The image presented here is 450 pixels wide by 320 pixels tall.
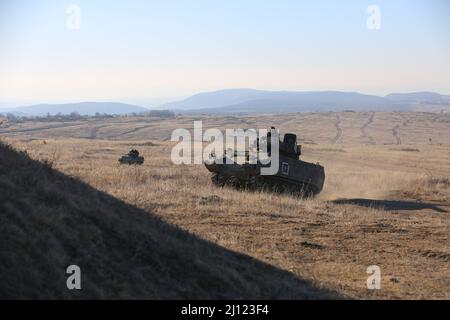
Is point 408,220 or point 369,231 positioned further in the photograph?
point 408,220

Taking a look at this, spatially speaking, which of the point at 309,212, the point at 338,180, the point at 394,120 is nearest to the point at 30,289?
the point at 309,212

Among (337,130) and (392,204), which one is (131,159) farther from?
(337,130)

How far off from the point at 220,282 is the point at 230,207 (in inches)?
313

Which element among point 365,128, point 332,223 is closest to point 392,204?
point 332,223

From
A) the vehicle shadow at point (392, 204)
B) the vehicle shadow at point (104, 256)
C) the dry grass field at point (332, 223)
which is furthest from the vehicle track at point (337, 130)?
the vehicle shadow at point (104, 256)

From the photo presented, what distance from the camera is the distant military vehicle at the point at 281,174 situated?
1956cm

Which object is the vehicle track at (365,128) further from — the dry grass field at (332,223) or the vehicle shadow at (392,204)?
the vehicle shadow at (392,204)

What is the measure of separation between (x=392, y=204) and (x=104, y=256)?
556 inches

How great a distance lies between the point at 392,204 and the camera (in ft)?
62.8

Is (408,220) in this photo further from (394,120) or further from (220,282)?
(394,120)

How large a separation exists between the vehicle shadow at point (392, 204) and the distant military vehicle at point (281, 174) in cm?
137

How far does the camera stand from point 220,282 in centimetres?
691

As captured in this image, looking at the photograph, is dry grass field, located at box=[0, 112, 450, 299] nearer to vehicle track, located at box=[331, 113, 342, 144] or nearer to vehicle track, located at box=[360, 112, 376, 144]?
vehicle track, located at box=[331, 113, 342, 144]

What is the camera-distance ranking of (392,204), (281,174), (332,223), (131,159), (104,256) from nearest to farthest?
(104,256), (332,223), (392,204), (281,174), (131,159)
